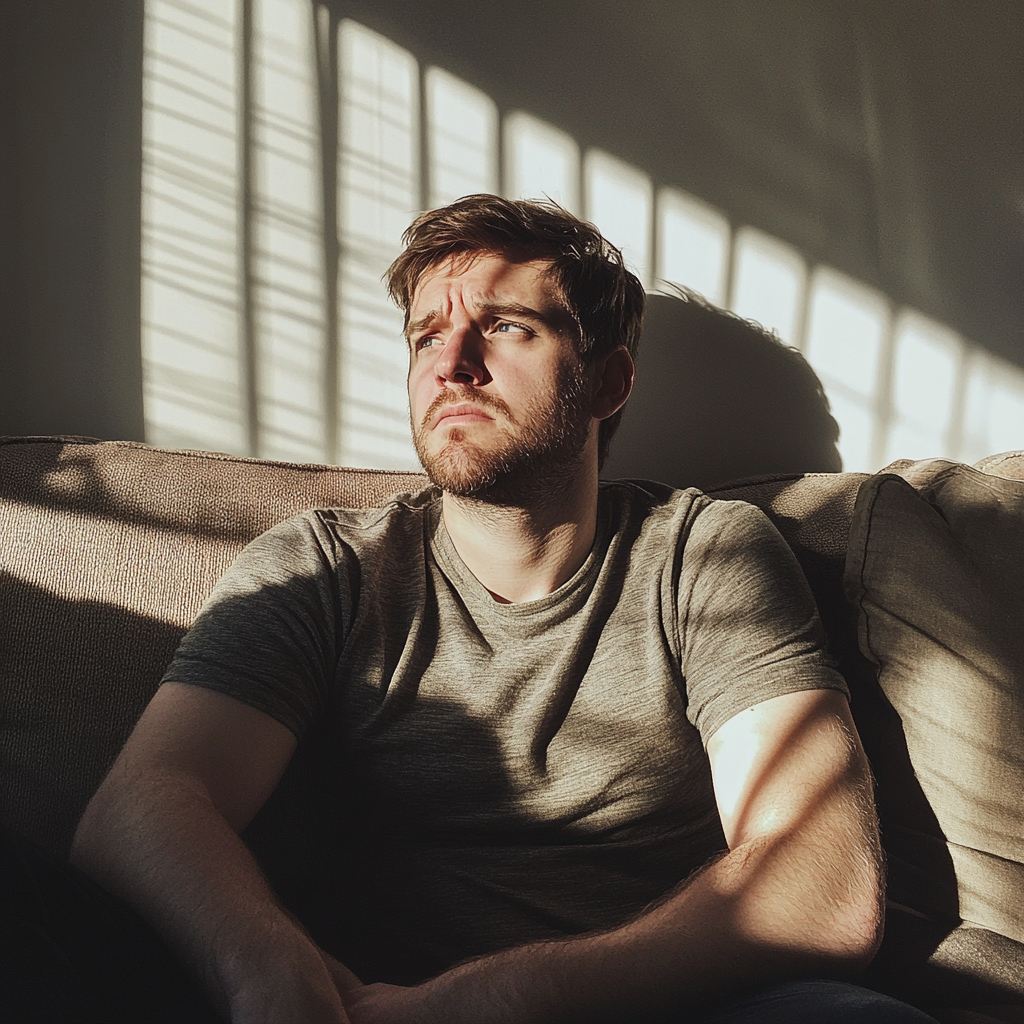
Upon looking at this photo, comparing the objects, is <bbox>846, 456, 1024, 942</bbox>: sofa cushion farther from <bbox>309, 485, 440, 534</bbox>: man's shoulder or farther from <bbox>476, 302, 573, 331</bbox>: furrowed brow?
<bbox>309, 485, 440, 534</bbox>: man's shoulder

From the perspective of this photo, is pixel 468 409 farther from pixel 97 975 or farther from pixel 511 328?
pixel 97 975

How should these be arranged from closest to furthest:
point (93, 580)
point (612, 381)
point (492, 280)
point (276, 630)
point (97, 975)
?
point (97, 975) → point (276, 630) → point (93, 580) → point (492, 280) → point (612, 381)

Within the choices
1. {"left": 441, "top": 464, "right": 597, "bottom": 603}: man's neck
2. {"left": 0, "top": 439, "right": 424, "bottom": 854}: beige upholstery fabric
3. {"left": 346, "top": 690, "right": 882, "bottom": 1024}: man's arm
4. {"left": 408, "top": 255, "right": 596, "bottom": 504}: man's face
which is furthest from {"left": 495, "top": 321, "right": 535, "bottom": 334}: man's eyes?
{"left": 346, "top": 690, "right": 882, "bottom": 1024}: man's arm

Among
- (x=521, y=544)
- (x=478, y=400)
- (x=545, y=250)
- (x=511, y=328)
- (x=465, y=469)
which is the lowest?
(x=521, y=544)

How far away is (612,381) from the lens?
1.43 meters

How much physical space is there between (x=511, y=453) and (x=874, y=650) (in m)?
0.59

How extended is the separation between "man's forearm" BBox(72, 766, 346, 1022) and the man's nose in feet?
2.19

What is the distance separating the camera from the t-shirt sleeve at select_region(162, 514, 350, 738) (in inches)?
40.9

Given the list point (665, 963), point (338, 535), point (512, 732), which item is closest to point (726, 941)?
point (665, 963)

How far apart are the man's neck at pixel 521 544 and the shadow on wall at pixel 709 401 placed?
18.2 inches

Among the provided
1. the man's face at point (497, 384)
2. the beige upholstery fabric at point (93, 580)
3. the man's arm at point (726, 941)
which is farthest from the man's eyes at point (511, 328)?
the man's arm at point (726, 941)

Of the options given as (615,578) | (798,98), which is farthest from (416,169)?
(615,578)

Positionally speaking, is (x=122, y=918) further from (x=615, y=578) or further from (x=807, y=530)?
(x=807, y=530)

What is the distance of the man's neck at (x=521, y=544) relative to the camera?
4.11 ft
